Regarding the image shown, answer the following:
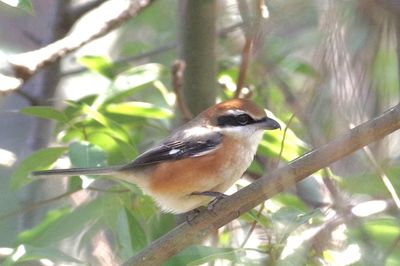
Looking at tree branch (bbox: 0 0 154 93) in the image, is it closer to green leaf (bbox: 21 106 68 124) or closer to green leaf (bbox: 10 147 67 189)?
green leaf (bbox: 21 106 68 124)

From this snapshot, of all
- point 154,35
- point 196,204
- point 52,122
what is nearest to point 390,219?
point 196,204

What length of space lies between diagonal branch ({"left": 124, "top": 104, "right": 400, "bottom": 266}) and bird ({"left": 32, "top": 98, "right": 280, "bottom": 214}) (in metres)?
0.44

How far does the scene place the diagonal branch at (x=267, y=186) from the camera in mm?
2238

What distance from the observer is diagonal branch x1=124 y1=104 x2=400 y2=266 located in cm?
224

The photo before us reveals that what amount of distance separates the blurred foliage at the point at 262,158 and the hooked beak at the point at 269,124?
0.06 metres

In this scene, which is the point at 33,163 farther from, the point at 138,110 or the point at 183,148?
the point at 183,148

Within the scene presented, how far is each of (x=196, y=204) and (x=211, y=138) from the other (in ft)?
1.09

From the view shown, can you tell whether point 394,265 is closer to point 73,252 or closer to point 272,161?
point 272,161

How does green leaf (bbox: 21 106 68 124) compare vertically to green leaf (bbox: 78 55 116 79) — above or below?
below

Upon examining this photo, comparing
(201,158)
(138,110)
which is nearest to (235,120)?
(201,158)

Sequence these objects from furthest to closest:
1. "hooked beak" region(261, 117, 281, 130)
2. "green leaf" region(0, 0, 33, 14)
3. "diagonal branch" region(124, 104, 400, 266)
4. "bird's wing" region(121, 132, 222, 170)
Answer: "bird's wing" region(121, 132, 222, 170) < "hooked beak" region(261, 117, 281, 130) < "green leaf" region(0, 0, 33, 14) < "diagonal branch" region(124, 104, 400, 266)

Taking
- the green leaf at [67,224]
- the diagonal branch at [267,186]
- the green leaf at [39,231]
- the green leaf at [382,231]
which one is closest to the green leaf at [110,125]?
the green leaf at [67,224]

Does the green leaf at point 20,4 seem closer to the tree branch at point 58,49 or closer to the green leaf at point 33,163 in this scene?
the tree branch at point 58,49

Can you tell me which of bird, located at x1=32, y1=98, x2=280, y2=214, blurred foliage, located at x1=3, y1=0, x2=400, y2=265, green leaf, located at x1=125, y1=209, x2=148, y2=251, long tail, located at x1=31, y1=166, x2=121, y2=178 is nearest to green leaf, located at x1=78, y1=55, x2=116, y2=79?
blurred foliage, located at x1=3, y1=0, x2=400, y2=265
